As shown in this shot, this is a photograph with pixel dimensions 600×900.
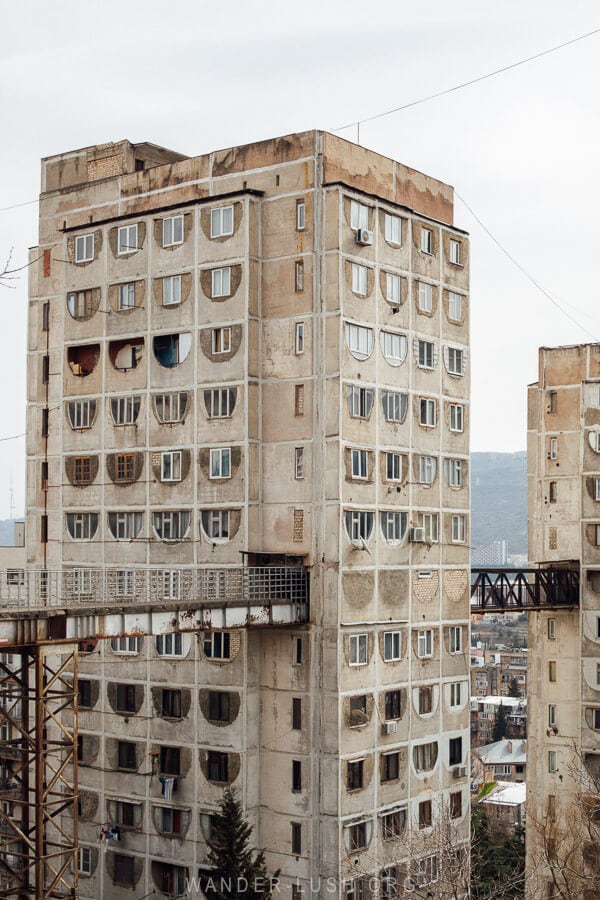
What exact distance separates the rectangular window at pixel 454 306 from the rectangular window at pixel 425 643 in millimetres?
13174

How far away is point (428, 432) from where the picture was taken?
49219 millimetres

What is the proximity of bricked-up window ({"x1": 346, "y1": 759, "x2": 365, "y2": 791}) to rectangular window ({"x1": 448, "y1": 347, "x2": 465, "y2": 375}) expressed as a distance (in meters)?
16.7

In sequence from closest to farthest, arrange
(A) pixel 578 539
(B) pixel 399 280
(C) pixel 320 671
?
(C) pixel 320 671
(B) pixel 399 280
(A) pixel 578 539

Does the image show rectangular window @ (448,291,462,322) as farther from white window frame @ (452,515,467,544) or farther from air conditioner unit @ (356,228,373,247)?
white window frame @ (452,515,467,544)

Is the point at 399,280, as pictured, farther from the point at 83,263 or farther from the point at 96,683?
the point at 96,683

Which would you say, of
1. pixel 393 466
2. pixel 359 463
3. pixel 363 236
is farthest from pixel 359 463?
pixel 363 236

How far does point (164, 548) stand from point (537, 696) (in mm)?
25472

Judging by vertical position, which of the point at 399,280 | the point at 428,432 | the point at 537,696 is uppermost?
the point at 399,280

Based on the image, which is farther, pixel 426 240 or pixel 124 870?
pixel 426 240

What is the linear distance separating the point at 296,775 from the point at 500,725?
4760 inches

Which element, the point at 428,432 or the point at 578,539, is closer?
the point at 428,432

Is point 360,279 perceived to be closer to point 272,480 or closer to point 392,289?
point 392,289

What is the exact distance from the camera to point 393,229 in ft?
157

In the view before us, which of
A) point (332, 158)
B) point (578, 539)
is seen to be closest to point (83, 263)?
point (332, 158)
